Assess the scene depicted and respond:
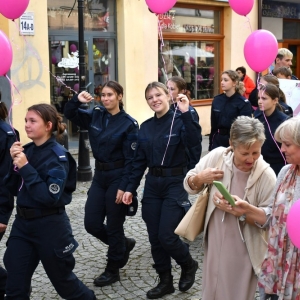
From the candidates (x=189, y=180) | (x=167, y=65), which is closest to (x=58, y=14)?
(x=167, y=65)

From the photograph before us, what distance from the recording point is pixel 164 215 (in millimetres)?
4883

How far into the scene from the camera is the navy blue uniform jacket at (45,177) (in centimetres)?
392

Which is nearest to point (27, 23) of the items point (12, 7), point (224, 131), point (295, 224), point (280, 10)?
point (224, 131)

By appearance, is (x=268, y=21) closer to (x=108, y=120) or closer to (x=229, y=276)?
(x=108, y=120)

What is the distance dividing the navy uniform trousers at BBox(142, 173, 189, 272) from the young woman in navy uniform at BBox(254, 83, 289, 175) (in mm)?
1399

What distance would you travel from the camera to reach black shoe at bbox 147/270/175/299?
16.4 ft

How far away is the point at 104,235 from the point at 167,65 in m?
9.83

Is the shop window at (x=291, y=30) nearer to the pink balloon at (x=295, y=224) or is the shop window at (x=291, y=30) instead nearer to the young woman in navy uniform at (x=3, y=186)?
the young woman in navy uniform at (x=3, y=186)

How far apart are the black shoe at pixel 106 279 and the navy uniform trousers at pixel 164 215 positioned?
1.70 ft

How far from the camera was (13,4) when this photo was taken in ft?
16.6

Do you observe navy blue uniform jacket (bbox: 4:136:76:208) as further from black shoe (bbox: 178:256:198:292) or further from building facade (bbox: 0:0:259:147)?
building facade (bbox: 0:0:259:147)

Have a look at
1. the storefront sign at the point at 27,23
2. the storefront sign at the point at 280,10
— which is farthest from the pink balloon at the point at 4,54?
the storefront sign at the point at 280,10

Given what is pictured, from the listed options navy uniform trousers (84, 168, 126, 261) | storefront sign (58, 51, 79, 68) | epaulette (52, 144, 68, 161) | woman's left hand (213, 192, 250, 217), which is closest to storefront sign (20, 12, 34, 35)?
storefront sign (58, 51, 79, 68)

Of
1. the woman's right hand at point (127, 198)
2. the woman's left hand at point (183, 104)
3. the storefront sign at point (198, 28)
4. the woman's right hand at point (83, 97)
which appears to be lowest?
the woman's right hand at point (127, 198)
